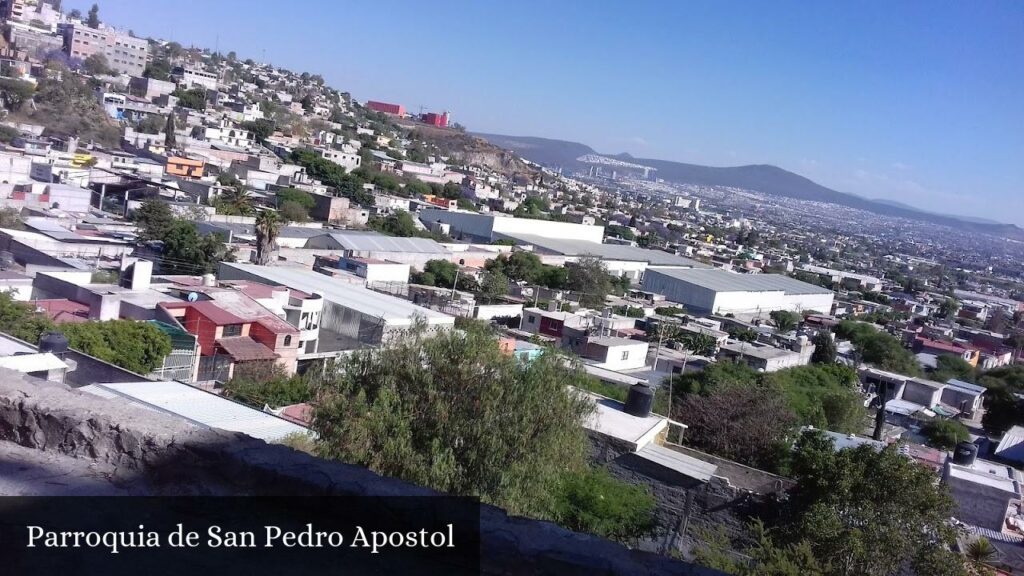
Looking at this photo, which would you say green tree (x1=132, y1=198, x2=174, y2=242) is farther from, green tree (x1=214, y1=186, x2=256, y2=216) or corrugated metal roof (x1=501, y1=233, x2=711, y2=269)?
corrugated metal roof (x1=501, y1=233, x2=711, y2=269)

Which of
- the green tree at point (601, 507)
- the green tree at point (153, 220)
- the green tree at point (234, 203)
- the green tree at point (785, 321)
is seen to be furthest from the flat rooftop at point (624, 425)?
the green tree at point (785, 321)

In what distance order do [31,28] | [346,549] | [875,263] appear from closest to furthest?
[346,549] < [31,28] < [875,263]

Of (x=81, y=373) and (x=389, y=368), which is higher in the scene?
(x=389, y=368)

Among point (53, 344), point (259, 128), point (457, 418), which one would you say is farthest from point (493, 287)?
point (259, 128)

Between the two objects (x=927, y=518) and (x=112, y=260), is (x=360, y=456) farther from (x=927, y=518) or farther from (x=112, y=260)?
(x=112, y=260)

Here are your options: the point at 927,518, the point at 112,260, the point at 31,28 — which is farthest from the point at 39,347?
the point at 31,28

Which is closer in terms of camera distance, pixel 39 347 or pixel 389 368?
pixel 389 368

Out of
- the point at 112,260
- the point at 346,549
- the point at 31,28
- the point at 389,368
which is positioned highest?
the point at 31,28
